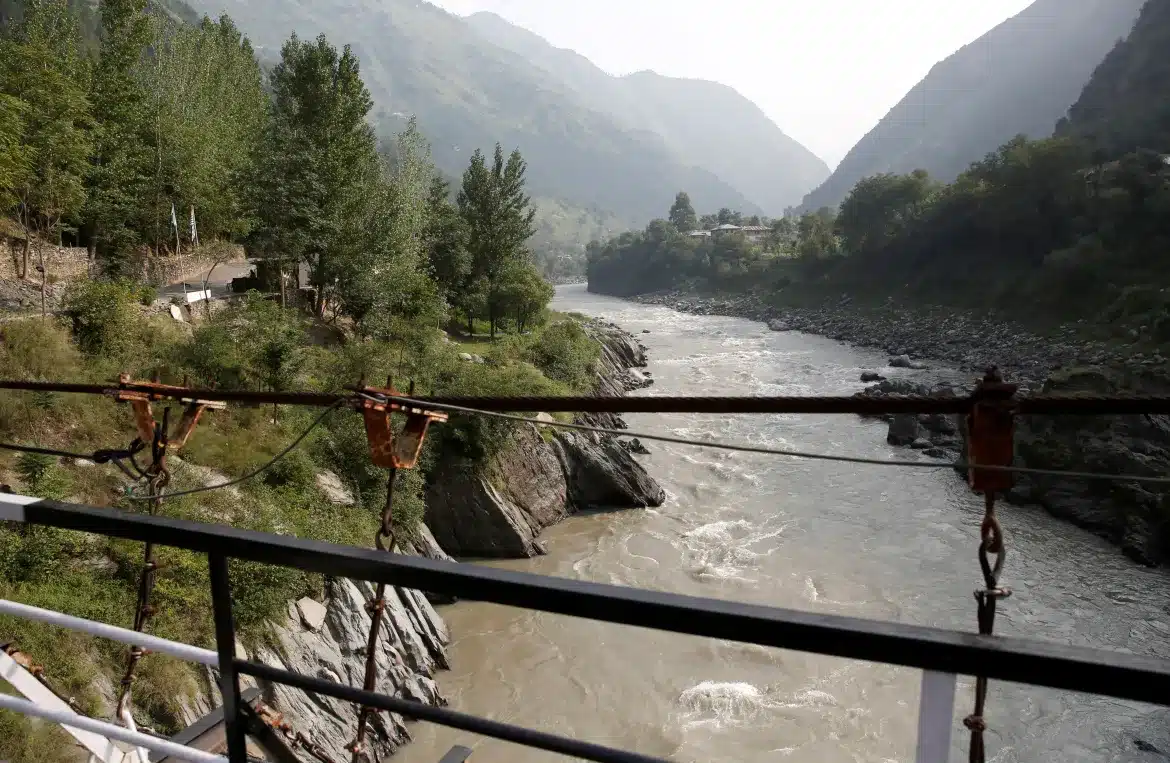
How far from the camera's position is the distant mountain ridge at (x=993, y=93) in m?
113

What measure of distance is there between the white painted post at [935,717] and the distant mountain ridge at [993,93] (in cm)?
11099

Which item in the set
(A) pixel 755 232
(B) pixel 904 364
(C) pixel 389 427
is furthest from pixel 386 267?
(A) pixel 755 232

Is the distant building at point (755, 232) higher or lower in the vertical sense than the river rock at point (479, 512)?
higher

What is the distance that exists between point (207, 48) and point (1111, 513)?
3707 cm

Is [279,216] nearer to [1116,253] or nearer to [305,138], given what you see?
[305,138]

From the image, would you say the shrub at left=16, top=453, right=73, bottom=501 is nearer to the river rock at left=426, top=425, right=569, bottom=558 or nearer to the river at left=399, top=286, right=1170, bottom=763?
the river at left=399, top=286, right=1170, bottom=763

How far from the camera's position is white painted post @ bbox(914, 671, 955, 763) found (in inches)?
39.8

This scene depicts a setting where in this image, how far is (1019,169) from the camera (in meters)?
44.0

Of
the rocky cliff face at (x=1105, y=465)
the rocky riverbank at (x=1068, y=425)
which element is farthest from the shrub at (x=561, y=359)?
the rocky cliff face at (x=1105, y=465)

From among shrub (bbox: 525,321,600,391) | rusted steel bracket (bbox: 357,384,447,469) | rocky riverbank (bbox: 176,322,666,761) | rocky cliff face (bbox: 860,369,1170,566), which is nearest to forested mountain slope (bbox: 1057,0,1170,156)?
rocky cliff face (bbox: 860,369,1170,566)

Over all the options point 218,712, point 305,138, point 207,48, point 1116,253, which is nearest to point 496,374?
point 305,138

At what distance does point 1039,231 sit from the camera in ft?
141

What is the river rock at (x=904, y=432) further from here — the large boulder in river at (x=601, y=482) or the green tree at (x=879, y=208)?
the green tree at (x=879, y=208)

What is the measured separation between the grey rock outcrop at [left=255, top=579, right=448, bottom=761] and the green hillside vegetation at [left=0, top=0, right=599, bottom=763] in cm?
48
